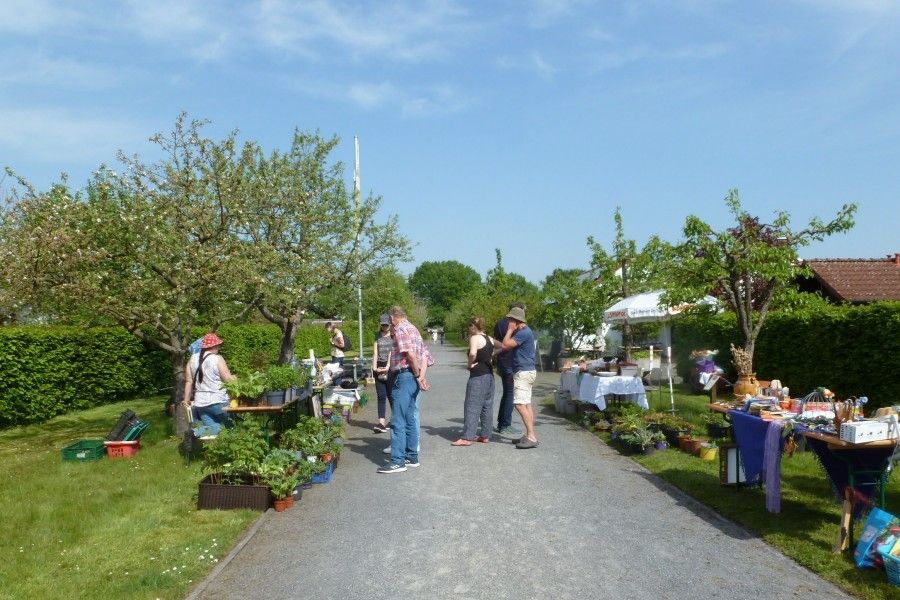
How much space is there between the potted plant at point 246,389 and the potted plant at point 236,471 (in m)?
0.77

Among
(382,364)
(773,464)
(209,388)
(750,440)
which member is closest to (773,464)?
(773,464)

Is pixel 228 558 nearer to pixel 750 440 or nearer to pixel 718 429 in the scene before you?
pixel 750 440

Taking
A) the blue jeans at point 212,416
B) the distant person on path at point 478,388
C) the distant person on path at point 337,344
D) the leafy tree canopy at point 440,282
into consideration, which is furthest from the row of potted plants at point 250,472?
the leafy tree canopy at point 440,282

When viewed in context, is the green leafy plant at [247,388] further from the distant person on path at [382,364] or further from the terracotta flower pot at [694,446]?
the terracotta flower pot at [694,446]

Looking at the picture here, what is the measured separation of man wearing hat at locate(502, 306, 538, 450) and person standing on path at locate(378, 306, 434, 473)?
174 cm

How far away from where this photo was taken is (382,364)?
10883 millimetres

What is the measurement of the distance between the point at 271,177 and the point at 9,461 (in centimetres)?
751

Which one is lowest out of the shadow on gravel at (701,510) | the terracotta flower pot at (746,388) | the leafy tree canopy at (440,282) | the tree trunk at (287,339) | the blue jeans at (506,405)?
the shadow on gravel at (701,510)

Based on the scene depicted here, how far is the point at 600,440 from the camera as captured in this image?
34.4ft

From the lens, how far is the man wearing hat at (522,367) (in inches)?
381

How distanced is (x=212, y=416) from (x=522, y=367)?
13.3ft

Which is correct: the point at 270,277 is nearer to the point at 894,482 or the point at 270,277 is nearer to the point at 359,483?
the point at 359,483

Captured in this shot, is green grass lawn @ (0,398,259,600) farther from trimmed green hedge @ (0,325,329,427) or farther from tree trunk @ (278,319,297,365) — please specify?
tree trunk @ (278,319,297,365)

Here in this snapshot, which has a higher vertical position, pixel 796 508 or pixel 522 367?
pixel 522 367
